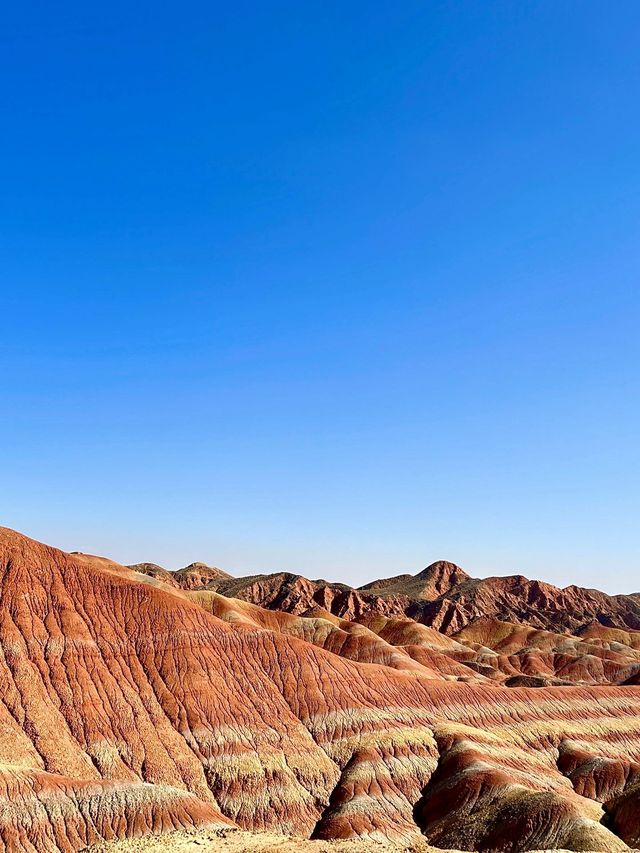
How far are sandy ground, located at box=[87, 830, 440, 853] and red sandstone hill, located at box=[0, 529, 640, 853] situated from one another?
20.5 meters

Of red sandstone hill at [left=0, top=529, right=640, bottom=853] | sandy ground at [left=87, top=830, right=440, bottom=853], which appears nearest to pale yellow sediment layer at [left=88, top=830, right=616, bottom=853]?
sandy ground at [left=87, top=830, right=440, bottom=853]

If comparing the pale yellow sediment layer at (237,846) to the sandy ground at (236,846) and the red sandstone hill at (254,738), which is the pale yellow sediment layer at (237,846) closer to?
the sandy ground at (236,846)

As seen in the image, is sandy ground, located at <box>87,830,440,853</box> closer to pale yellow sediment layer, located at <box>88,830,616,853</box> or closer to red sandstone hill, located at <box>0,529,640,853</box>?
pale yellow sediment layer, located at <box>88,830,616,853</box>

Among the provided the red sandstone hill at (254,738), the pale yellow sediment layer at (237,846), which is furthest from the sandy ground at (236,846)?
the red sandstone hill at (254,738)

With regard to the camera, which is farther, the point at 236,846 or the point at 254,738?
the point at 254,738

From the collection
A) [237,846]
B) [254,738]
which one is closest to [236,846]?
[237,846]

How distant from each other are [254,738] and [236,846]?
45267 mm

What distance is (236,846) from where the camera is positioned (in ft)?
138

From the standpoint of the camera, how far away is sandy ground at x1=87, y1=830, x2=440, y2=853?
133 feet

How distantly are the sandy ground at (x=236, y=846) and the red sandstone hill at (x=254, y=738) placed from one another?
805 inches

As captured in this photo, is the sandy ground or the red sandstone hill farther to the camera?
the red sandstone hill

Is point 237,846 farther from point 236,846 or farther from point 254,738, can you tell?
point 254,738

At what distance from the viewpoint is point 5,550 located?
322 feet

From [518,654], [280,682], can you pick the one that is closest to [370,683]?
[280,682]
